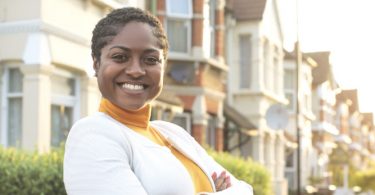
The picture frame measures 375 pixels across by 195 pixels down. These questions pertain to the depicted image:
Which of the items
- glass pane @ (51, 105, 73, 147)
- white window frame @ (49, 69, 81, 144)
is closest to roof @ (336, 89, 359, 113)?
white window frame @ (49, 69, 81, 144)

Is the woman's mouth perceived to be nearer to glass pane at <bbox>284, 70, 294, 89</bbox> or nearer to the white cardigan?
the white cardigan

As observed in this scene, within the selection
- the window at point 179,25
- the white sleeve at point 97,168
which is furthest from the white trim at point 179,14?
the white sleeve at point 97,168

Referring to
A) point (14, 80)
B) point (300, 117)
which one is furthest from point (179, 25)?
point (300, 117)

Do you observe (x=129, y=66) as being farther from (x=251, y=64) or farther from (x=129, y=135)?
(x=251, y=64)

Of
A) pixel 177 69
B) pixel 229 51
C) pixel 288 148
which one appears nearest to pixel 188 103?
pixel 177 69

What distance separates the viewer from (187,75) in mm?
19922

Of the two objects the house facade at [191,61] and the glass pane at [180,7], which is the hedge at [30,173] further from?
the glass pane at [180,7]

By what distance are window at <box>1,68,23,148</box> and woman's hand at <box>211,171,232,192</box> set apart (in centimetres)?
968

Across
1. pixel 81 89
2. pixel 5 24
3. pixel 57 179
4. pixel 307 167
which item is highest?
pixel 5 24

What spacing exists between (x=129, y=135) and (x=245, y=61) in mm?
24336

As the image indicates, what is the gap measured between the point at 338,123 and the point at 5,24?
161 ft

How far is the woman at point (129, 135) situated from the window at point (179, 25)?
1702 cm

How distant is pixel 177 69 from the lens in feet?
65.2

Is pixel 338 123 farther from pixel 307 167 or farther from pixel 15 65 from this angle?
pixel 15 65
